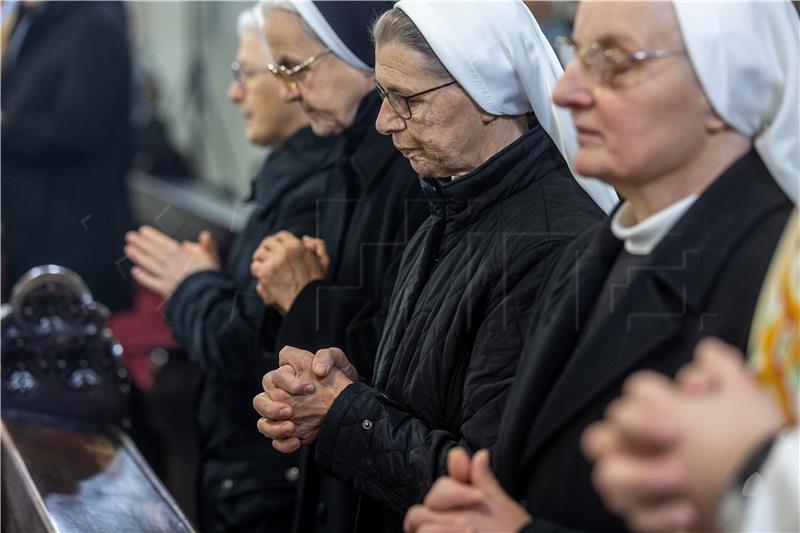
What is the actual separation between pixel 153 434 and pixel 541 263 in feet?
7.44

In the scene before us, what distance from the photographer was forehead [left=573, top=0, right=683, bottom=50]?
1768 millimetres

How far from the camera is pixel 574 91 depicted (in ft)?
6.01

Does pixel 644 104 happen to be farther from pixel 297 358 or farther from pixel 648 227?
pixel 297 358

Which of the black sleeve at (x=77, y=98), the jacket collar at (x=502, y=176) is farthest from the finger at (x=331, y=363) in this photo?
the black sleeve at (x=77, y=98)

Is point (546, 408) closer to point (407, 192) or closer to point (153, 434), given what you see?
point (407, 192)

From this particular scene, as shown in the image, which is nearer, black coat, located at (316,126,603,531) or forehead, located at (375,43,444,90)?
black coat, located at (316,126,603,531)

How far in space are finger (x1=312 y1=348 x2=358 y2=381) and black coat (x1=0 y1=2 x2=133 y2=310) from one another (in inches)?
107

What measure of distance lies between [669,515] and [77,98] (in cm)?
424

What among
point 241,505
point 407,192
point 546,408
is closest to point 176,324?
point 241,505

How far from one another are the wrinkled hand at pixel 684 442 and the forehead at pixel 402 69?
3.77ft

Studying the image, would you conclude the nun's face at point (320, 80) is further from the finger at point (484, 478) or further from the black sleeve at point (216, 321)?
the finger at point (484, 478)

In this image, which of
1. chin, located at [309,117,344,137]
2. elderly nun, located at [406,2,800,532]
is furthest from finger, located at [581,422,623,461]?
chin, located at [309,117,344,137]

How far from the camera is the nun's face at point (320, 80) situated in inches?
124

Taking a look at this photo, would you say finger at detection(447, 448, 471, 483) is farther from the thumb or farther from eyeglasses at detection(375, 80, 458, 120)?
eyeglasses at detection(375, 80, 458, 120)
